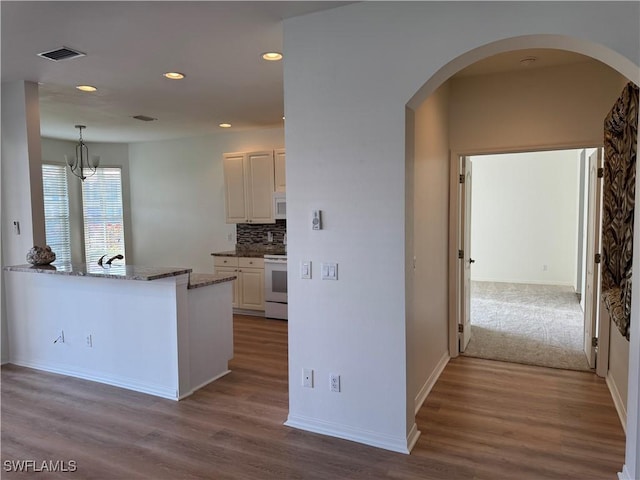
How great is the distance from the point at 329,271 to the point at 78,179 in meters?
5.92

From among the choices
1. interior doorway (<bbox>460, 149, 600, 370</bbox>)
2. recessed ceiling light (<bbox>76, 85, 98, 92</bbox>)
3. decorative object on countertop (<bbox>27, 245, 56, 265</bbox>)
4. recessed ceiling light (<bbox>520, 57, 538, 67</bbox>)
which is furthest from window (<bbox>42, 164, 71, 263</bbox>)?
recessed ceiling light (<bbox>520, 57, 538, 67</bbox>)

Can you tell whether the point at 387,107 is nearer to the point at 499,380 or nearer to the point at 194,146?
the point at 499,380

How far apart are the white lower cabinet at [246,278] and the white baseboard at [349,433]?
321cm

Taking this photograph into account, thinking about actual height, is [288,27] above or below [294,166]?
above

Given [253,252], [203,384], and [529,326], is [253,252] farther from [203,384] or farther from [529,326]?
[529,326]

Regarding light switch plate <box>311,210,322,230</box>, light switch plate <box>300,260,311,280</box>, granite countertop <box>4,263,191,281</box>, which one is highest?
light switch plate <box>311,210,322,230</box>

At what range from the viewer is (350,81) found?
2.63 meters

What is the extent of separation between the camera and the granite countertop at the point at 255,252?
6219 mm

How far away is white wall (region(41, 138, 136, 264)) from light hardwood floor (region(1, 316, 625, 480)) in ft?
11.4

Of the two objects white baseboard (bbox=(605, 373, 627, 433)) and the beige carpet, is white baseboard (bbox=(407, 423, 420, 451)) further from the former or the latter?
the beige carpet

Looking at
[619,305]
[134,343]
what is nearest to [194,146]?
[134,343]

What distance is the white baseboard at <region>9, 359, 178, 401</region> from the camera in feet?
11.5

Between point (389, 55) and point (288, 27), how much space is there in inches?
27.7

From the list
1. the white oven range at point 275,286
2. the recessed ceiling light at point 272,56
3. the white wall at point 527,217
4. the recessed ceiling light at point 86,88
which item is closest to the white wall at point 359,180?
the recessed ceiling light at point 272,56
